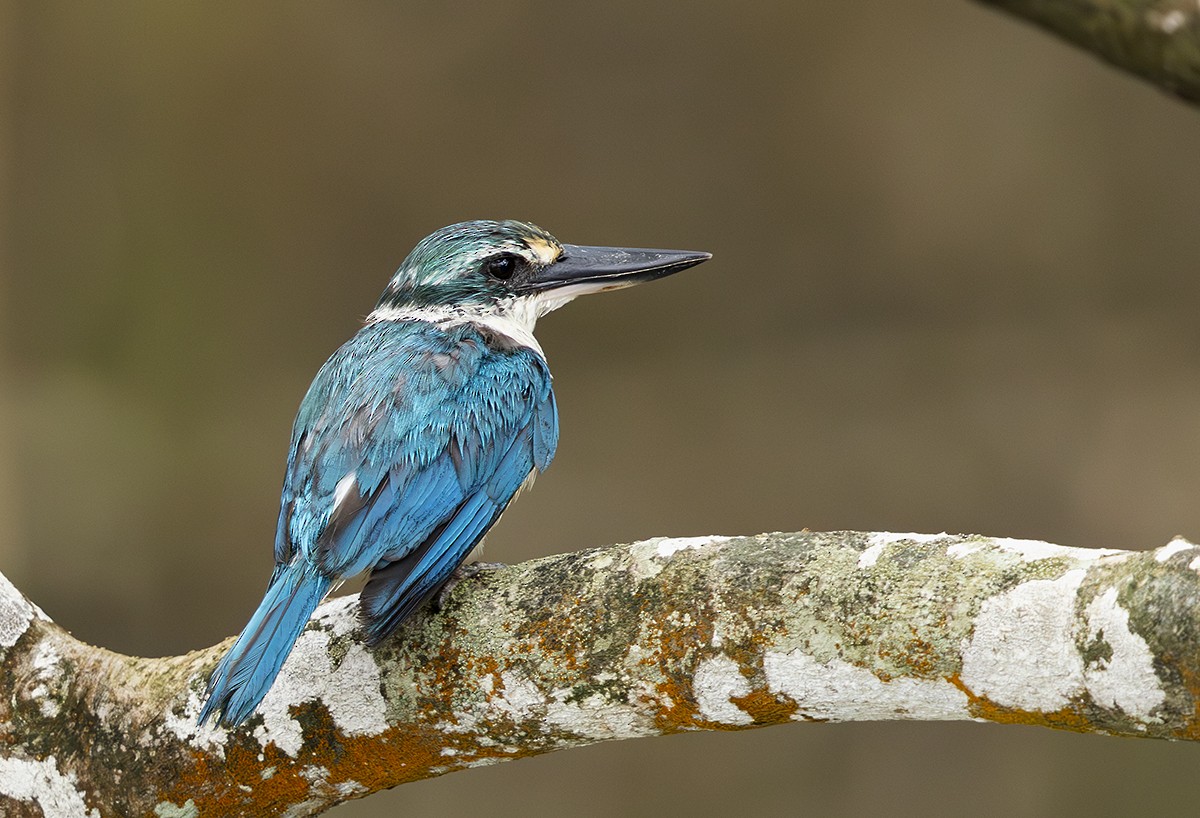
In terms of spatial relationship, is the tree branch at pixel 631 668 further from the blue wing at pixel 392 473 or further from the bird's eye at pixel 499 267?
the bird's eye at pixel 499 267

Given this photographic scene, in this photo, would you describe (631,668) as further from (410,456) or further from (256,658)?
(410,456)

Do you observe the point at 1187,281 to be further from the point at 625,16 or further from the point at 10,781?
the point at 10,781

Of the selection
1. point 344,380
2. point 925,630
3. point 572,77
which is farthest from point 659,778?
point 925,630

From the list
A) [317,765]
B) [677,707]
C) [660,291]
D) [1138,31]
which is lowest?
[317,765]

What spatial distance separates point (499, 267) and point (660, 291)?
2.24 m

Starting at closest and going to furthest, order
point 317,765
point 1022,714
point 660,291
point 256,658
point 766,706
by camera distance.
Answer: point 1022,714, point 766,706, point 256,658, point 317,765, point 660,291

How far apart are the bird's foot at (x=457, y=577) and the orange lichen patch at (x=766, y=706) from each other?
18.6 inches

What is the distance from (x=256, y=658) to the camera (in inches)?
68.7

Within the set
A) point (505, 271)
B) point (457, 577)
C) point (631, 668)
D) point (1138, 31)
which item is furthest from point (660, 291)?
point (631, 668)

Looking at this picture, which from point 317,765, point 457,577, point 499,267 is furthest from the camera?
point 499,267

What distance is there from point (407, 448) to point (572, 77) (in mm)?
2890

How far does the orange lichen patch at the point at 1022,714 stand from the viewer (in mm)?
1439

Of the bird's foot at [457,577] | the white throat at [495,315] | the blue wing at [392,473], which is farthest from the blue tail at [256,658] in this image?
the white throat at [495,315]

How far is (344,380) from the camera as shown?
2.33 m
